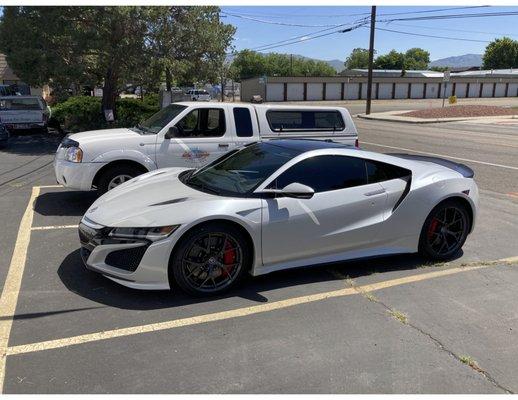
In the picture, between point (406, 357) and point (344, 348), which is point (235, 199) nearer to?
point (344, 348)

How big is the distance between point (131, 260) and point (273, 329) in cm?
130

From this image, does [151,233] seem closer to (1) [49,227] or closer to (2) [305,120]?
(1) [49,227]

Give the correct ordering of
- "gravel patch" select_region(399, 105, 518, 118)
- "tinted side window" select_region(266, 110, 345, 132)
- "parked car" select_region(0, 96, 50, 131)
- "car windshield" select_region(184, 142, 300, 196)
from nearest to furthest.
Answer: "car windshield" select_region(184, 142, 300, 196) < "tinted side window" select_region(266, 110, 345, 132) < "parked car" select_region(0, 96, 50, 131) < "gravel patch" select_region(399, 105, 518, 118)

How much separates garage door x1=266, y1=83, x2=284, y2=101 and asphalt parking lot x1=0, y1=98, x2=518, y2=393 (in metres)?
58.3

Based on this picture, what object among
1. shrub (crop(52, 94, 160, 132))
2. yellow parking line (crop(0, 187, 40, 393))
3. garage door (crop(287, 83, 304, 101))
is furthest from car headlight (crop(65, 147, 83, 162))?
garage door (crop(287, 83, 304, 101))

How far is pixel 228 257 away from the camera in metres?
4.25

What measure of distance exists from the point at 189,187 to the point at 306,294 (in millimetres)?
1508

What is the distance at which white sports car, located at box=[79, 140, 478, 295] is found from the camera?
405 cm

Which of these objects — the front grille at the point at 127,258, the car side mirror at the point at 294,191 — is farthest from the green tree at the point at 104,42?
the front grille at the point at 127,258

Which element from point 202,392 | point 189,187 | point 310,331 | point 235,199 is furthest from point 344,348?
point 189,187

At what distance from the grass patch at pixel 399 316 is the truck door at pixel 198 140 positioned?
4366mm

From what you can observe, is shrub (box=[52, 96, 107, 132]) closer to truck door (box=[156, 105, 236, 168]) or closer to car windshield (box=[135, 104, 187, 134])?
car windshield (box=[135, 104, 187, 134])

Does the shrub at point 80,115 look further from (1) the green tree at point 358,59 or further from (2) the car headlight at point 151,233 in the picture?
(1) the green tree at point 358,59

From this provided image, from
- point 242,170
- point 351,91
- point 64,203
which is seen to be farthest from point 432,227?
point 351,91
